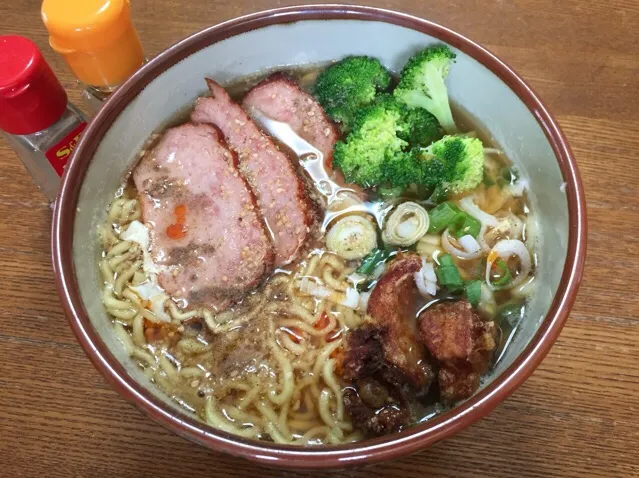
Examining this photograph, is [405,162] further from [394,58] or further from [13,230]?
[13,230]

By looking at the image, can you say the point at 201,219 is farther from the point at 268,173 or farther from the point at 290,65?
the point at 290,65

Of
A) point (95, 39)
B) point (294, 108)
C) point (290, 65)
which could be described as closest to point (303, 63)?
point (290, 65)

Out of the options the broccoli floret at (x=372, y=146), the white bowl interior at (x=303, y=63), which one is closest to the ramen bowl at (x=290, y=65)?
the white bowl interior at (x=303, y=63)

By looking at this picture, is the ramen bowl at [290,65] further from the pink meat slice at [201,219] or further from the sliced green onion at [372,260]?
the sliced green onion at [372,260]

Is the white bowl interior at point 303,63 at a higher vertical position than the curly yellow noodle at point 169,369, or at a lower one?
higher

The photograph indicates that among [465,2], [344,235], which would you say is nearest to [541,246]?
[344,235]
